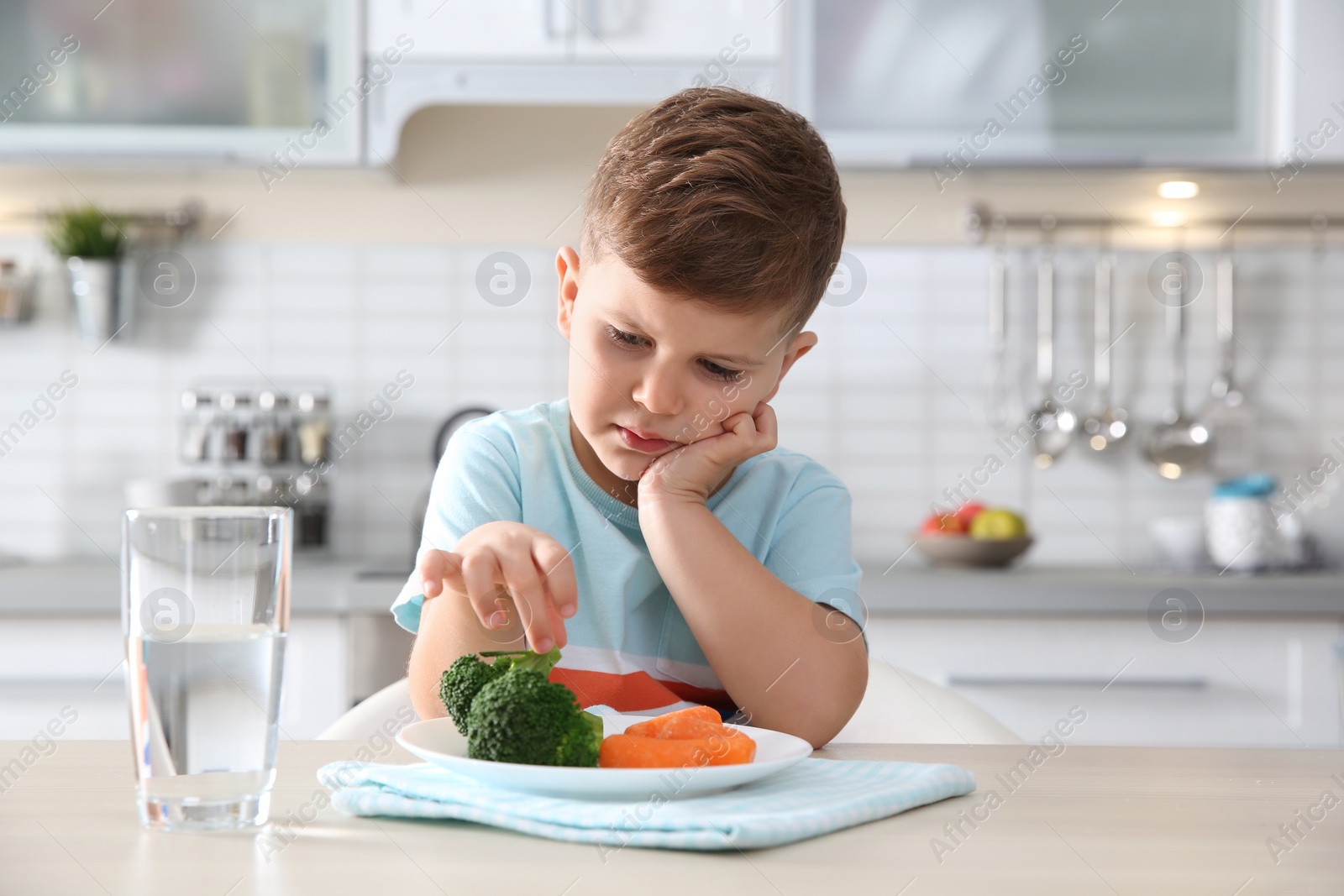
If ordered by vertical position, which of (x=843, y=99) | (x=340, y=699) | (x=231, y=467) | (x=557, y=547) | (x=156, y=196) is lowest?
(x=340, y=699)

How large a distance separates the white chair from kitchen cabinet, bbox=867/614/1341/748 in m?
0.84

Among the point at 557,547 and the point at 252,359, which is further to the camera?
the point at 252,359

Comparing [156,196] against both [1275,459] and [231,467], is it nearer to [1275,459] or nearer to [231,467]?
[231,467]

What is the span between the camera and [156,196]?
2398 mm

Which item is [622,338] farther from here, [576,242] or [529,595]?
[576,242]

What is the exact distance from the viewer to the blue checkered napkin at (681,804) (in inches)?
20.8

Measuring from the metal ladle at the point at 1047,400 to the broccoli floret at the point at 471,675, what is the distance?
6.24ft

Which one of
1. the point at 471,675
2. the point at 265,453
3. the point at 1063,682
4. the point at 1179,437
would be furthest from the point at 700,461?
the point at 1179,437

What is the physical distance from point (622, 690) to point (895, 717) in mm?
258

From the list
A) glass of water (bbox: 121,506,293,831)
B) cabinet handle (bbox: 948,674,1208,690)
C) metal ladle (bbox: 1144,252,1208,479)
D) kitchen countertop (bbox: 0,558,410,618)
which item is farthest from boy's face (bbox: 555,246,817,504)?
metal ladle (bbox: 1144,252,1208,479)

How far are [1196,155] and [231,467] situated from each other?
177cm

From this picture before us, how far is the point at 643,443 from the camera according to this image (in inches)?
38.4

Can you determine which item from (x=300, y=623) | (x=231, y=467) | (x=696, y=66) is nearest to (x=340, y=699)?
(x=300, y=623)

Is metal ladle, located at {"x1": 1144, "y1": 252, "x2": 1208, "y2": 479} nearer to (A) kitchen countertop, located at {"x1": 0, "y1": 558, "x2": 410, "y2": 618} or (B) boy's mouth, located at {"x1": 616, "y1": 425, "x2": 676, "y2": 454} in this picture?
(A) kitchen countertop, located at {"x1": 0, "y1": 558, "x2": 410, "y2": 618}
